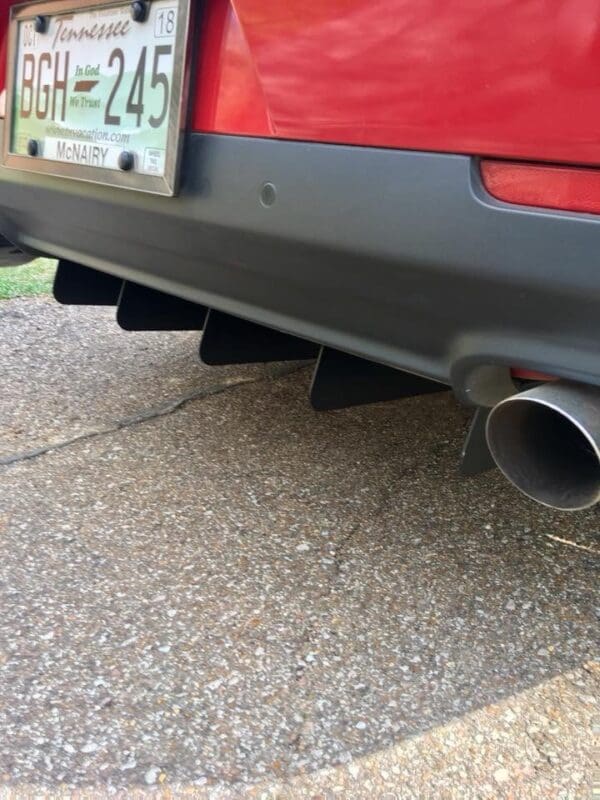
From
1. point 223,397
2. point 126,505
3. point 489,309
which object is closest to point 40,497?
point 126,505

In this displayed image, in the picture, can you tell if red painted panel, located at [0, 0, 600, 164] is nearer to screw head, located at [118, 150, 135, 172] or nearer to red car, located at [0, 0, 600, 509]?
red car, located at [0, 0, 600, 509]

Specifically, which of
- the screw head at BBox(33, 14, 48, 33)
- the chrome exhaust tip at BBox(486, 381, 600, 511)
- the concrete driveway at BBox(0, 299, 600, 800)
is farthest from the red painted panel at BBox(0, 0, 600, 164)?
the concrete driveway at BBox(0, 299, 600, 800)

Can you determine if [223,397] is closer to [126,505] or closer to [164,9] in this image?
[126,505]

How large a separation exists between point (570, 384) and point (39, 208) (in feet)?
5.01

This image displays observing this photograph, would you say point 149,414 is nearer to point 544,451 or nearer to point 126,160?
point 126,160

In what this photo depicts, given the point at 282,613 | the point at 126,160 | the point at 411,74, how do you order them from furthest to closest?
the point at 126,160, the point at 282,613, the point at 411,74

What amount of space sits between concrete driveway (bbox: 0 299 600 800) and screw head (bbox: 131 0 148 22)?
1104 mm

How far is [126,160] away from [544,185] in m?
0.98

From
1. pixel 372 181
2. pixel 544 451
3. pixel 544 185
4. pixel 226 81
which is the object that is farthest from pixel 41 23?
pixel 544 451

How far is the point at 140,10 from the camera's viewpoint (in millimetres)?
1812

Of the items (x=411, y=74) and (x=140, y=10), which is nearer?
(x=411, y=74)

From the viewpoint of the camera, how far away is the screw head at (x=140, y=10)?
1.81 metres

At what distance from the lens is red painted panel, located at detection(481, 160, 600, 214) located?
1201 mm

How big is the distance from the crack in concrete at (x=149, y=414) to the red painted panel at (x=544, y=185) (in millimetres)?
A: 1586
